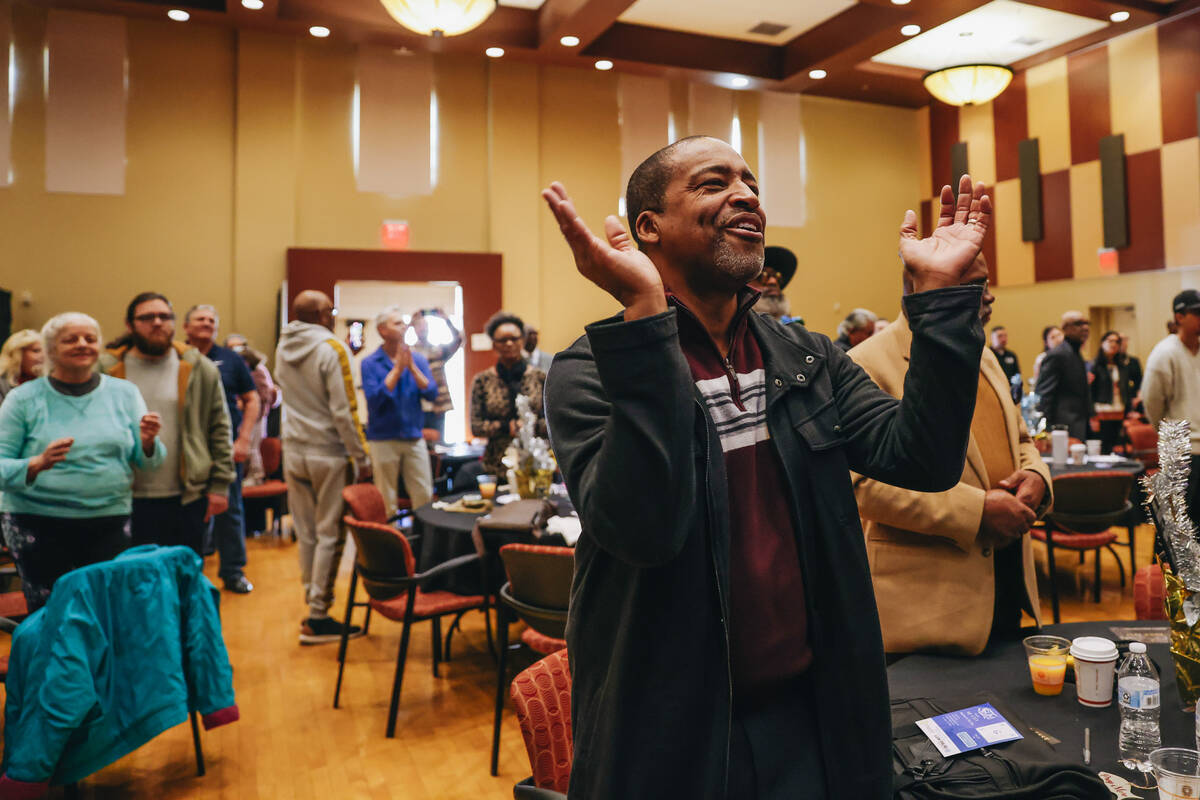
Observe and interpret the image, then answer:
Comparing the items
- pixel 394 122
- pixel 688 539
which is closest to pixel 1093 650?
pixel 688 539

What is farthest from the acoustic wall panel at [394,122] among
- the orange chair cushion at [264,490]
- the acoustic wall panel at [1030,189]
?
the acoustic wall panel at [1030,189]

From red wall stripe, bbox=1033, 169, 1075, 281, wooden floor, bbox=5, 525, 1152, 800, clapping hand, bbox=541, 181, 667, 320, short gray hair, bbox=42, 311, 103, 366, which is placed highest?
red wall stripe, bbox=1033, 169, 1075, 281

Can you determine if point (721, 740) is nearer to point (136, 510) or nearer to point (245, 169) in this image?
point (136, 510)

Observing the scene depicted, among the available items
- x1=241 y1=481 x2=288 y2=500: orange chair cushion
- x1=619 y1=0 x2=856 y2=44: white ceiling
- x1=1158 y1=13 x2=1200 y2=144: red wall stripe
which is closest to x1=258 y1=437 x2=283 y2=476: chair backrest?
x1=241 y1=481 x2=288 y2=500: orange chair cushion

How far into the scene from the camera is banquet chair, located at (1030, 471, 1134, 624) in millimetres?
4508

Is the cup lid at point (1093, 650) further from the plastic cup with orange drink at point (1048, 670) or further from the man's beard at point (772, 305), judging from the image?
the man's beard at point (772, 305)

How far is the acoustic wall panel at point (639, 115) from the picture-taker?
9914mm

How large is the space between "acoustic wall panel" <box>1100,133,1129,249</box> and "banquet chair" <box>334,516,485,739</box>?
8.85 metres

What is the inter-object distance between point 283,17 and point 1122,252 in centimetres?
918

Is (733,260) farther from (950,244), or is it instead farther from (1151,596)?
(1151,596)

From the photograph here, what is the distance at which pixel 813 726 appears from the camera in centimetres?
113

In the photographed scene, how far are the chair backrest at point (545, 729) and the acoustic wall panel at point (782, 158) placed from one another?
9.55 metres

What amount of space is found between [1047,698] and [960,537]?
42 cm

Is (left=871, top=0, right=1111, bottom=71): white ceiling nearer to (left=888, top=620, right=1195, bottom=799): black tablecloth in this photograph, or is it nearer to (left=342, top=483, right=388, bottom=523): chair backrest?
(left=342, top=483, right=388, bottom=523): chair backrest
